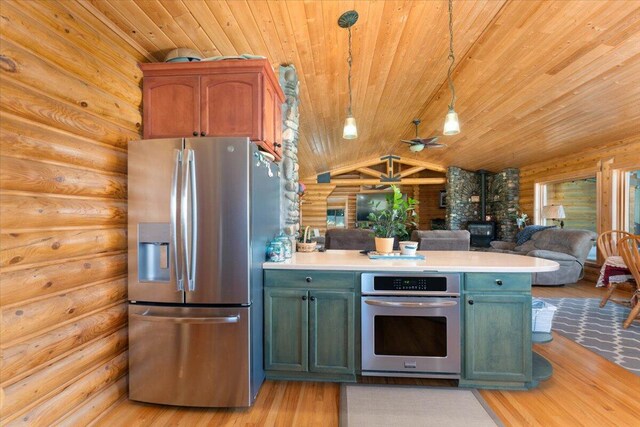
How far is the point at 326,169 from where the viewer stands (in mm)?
9984

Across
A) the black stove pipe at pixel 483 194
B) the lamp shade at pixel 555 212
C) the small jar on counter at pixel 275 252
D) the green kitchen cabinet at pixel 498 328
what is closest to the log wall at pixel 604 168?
the lamp shade at pixel 555 212

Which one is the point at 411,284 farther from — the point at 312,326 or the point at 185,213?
the point at 185,213

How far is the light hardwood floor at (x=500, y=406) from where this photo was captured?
69.3 inches

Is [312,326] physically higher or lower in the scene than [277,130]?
lower

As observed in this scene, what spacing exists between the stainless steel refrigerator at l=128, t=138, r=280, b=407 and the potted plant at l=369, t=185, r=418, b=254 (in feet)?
3.64

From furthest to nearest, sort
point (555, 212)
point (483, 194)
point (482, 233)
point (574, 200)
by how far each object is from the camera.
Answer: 1. point (483, 194)
2. point (482, 233)
3. point (574, 200)
4. point (555, 212)

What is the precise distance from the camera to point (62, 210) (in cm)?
157

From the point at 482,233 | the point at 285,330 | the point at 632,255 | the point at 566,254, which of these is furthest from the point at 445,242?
the point at 482,233

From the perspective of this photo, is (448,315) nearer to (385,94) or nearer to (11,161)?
(11,161)

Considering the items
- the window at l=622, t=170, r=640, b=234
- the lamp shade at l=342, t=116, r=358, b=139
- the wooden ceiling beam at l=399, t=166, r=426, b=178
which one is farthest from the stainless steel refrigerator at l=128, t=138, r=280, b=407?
the wooden ceiling beam at l=399, t=166, r=426, b=178

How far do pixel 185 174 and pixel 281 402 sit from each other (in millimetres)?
1583

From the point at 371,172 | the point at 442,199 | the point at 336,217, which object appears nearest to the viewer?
the point at 371,172

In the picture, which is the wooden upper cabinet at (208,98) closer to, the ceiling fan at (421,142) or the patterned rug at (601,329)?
the patterned rug at (601,329)

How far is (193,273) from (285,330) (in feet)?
2.47
